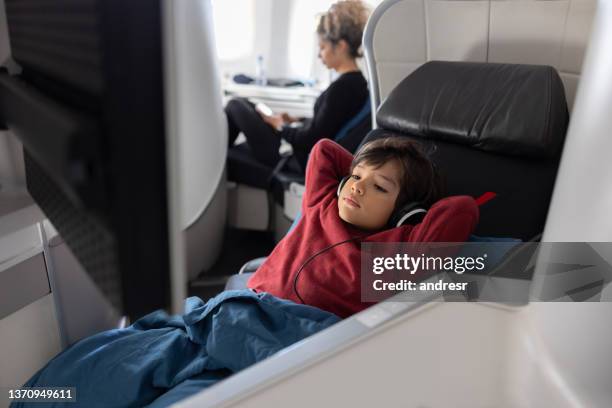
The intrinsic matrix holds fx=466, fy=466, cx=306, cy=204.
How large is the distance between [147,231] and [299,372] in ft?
1.23

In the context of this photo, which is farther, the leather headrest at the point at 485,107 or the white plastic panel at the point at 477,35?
the white plastic panel at the point at 477,35

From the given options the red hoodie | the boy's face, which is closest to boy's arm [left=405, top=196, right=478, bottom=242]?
the red hoodie

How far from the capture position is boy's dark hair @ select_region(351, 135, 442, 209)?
114 centimetres

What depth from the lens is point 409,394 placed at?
74 cm

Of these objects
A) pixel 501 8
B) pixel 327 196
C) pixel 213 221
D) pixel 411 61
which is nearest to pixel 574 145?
pixel 327 196

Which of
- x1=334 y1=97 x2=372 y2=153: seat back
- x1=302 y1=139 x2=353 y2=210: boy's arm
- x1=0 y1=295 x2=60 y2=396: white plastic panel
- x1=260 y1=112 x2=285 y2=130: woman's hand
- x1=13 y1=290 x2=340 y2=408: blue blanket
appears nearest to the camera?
x1=13 y1=290 x2=340 y2=408: blue blanket

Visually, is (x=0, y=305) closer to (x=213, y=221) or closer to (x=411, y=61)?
(x=213, y=221)

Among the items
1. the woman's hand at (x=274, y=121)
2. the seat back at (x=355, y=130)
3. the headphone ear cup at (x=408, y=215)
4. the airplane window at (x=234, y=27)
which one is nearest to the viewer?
the headphone ear cup at (x=408, y=215)

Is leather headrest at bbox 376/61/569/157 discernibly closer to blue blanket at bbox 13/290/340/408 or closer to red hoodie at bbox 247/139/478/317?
red hoodie at bbox 247/139/478/317

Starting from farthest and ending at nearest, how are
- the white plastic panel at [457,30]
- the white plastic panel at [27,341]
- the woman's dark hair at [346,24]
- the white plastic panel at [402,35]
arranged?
the woman's dark hair at [346,24], the white plastic panel at [402,35], the white plastic panel at [457,30], the white plastic panel at [27,341]

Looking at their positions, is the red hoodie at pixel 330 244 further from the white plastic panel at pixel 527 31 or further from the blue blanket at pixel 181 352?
the white plastic panel at pixel 527 31

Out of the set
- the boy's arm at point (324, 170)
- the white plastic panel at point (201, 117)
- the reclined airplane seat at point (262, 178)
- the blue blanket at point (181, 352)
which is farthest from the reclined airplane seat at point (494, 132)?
the reclined airplane seat at point (262, 178)

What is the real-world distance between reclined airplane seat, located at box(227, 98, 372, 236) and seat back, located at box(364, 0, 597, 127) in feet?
1.30

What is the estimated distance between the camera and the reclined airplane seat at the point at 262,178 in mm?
2154
